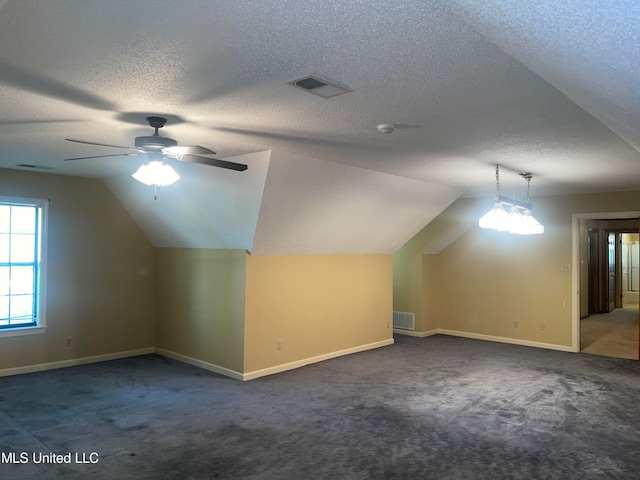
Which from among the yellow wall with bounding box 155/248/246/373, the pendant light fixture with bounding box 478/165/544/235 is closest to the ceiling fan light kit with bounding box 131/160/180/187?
the yellow wall with bounding box 155/248/246/373

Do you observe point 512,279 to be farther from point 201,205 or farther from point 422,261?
point 201,205

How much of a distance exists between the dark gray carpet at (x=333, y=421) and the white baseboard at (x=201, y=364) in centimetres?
11

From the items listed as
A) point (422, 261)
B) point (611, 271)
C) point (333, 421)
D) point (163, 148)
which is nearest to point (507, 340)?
point (422, 261)

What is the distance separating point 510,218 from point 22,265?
5835 mm

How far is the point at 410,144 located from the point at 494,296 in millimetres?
4762

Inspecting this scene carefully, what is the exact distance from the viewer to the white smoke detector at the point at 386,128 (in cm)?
343

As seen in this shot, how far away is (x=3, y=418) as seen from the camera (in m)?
4.19

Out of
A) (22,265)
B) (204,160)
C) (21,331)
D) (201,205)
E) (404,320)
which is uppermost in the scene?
(204,160)

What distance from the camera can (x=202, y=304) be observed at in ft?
20.2

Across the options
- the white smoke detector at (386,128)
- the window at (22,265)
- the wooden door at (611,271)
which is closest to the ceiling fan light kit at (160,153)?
the white smoke detector at (386,128)

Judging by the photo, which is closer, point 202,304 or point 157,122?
point 157,122

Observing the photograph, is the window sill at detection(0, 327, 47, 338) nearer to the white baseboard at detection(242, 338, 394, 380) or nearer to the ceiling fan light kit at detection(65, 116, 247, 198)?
the white baseboard at detection(242, 338, 394, 380)

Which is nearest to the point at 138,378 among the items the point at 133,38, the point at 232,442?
the point at 232,442

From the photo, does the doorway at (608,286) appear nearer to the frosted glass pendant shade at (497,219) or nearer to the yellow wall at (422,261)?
the yellow wall at (422,261)
